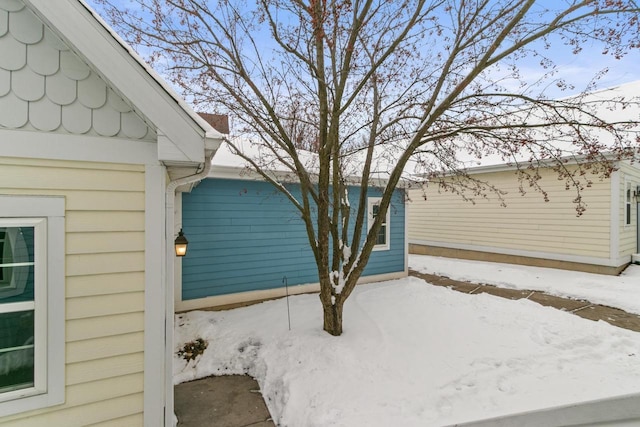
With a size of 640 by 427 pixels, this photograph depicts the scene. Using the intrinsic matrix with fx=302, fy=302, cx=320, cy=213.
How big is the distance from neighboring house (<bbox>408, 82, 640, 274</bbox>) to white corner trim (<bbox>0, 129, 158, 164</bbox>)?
1027cm

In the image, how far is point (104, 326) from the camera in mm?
2303

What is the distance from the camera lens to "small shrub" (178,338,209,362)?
4721 millimetres

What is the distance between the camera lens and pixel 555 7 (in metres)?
4.08

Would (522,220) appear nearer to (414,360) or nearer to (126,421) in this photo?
(414,360)

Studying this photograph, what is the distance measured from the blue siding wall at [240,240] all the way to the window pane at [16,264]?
177 inches

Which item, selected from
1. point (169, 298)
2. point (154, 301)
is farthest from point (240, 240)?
point (154, 301)

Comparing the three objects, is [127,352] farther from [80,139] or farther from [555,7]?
[555,7]

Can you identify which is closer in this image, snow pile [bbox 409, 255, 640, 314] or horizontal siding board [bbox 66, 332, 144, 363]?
horizontal siding board [bbox 66, 332, 144, 363]

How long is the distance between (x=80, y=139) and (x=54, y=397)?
1.86 meters

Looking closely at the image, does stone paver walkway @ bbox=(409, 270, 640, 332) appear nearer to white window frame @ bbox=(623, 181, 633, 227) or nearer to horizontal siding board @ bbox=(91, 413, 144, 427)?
white window frame @ bbox=(623, 181, 633, 227)

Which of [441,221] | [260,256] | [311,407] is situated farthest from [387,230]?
[311,407]

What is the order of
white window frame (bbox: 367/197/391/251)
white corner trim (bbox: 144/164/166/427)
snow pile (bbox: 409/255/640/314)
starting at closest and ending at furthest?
white corner trim (bbox: 144/164/166/427) < snow pile (bbox: 409/255/640/314) < white window frame (bbox: 367/197/391/251)

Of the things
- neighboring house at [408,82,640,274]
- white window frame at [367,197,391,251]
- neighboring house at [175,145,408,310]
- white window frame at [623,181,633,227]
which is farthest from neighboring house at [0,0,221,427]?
white window frame at [623,181,633,227]

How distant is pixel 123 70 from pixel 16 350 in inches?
83.4
